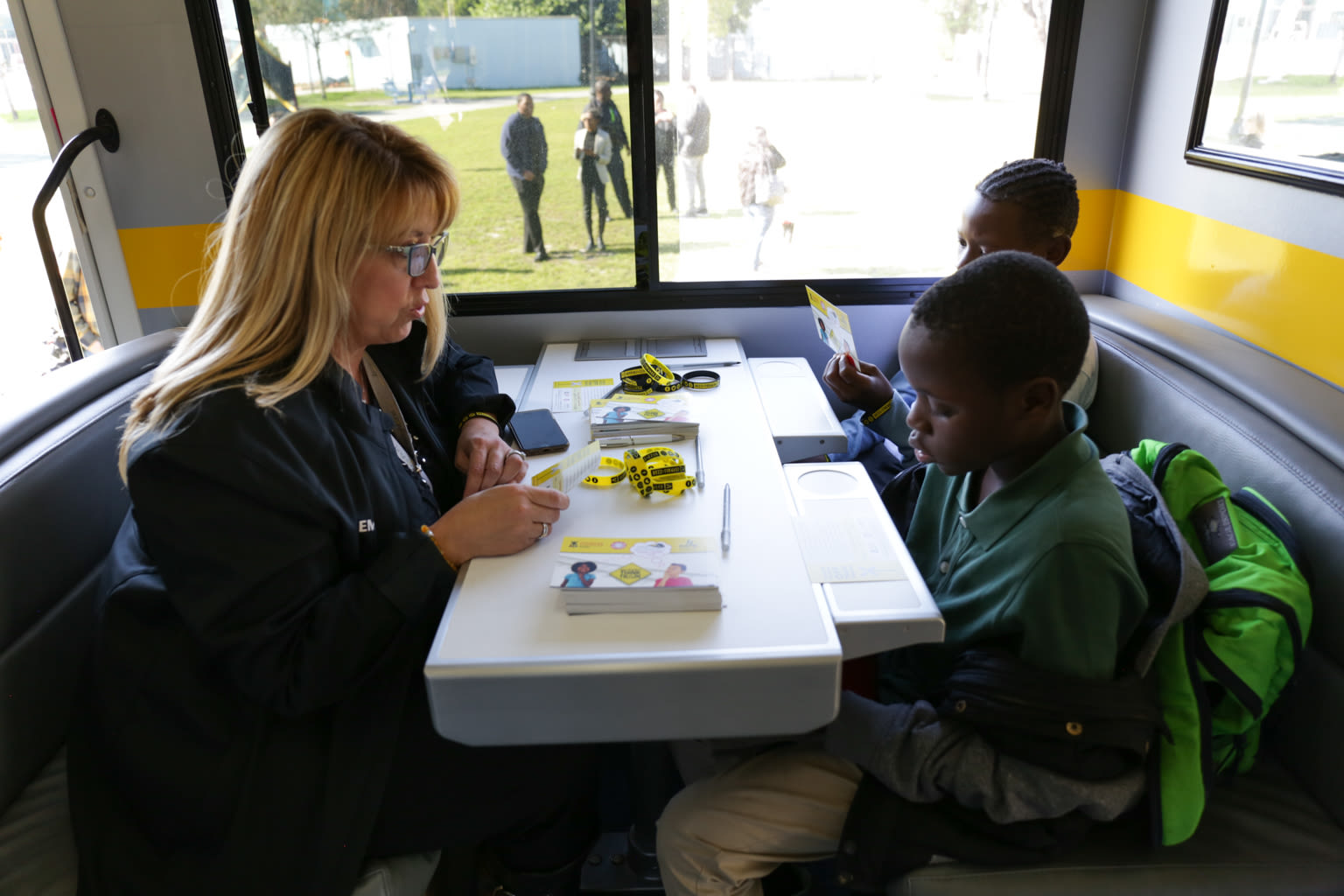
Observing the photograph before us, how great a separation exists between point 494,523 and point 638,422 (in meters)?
0.56

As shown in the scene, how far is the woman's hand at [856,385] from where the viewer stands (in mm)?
2082

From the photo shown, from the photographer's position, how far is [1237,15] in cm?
222

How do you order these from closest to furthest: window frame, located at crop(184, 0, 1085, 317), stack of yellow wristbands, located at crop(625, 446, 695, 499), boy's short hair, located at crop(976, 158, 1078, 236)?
stack of yellow wristbands, located at crop(625, 446, 695, 499) < boy's short hair, located at crop(976, 158, 1078, 236) < window frame, located at crop(184, 0, 1085, 317)

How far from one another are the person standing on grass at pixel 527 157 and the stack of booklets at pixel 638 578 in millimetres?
1892

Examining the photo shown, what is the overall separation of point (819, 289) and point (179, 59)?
2115 mm

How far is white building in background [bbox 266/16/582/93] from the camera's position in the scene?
2732 millimetres

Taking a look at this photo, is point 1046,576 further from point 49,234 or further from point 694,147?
point 49,234

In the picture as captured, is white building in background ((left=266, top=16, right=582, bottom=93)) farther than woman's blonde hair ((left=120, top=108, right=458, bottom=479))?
Yes

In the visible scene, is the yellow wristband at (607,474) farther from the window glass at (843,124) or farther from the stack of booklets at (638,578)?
the window glass at (843,124)

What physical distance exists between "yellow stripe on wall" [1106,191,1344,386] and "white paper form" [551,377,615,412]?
1.60 m

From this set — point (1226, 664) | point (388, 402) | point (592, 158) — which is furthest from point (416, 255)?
point (592, 158)

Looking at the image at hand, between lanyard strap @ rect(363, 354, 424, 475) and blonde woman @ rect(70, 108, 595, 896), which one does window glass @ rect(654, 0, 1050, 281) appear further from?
blonde woman @ rect(70, 108, 595, 896)

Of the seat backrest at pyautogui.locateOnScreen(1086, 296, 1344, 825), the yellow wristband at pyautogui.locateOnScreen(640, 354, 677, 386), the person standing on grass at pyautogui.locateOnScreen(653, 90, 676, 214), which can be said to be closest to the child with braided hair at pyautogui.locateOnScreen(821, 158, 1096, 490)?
the seat backrest at pyautogui.locateOnScreen(1086, 296, 1344, 825)

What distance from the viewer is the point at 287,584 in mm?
1192
